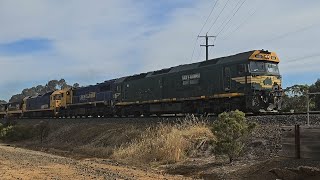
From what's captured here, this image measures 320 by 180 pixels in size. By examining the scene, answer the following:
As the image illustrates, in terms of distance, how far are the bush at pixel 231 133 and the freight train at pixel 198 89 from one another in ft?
20.0

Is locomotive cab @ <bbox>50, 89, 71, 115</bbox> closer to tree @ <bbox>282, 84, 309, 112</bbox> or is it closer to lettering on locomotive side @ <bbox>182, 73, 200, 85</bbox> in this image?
lettering on locomotive side @ <bbox>182, 73, 200, 85</bbox>

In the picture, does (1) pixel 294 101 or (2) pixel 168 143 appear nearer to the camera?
(2) pixel 168 143

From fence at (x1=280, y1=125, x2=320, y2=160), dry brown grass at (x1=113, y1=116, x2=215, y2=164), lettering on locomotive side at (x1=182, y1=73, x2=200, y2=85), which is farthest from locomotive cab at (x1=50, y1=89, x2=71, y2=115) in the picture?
fence at (x1=280, y1=125, x2=320, y2=160)

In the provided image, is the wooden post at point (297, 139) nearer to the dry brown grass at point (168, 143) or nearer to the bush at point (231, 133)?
the bush at point (231, 133)

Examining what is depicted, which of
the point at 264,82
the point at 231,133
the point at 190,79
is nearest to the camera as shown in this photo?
the point at 231,133

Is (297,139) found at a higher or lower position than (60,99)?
lower

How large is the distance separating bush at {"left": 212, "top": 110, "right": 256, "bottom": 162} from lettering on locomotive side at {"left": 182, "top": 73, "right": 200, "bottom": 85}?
430 inches

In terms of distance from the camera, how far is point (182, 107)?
88.1 ft

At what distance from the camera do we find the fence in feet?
33.0

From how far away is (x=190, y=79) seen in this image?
27.2 metres

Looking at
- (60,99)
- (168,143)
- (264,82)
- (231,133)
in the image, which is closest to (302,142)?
(231,133)

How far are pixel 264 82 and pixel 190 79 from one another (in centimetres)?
598

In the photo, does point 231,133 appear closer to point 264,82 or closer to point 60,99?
point 264,82

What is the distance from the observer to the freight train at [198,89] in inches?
879
